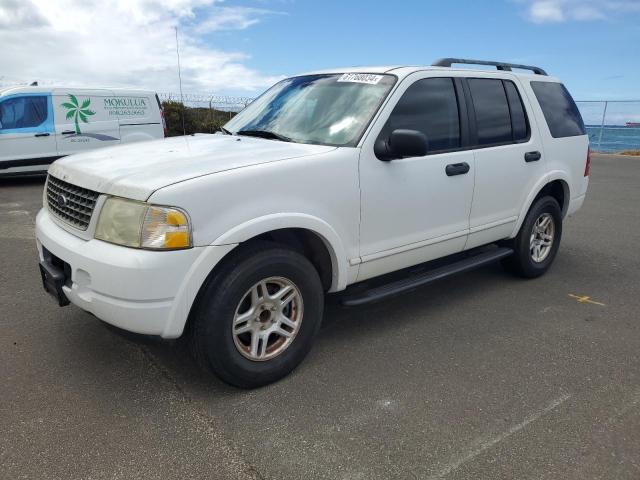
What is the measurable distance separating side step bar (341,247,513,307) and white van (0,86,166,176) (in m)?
9.59

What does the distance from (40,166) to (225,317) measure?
9.94 metres

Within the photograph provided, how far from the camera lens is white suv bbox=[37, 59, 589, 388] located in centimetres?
262

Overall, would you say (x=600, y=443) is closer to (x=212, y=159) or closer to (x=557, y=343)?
(x=557, y=343)

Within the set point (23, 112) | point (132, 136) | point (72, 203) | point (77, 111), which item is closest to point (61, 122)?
point (77, 111)

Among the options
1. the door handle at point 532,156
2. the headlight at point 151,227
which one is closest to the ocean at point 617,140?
the door handle at point 532,156

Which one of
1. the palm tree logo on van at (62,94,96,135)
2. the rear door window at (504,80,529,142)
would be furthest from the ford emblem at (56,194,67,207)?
the palm tree logo on van at (62,94,96,135)

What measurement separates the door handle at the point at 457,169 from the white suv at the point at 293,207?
2 centimetres

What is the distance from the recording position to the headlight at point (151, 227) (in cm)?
255

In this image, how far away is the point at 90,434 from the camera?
8.52 feet

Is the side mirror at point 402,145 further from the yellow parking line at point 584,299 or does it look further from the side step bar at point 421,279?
the yellow parking line at point 584,299

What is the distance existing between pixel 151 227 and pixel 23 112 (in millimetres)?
9948

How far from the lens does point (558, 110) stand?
502cm

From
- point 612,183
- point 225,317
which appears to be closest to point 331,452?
point 225,317

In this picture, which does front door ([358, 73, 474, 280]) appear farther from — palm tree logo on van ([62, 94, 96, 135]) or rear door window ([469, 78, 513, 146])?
palm tree logo on van ([62, 94, 96, 135])
